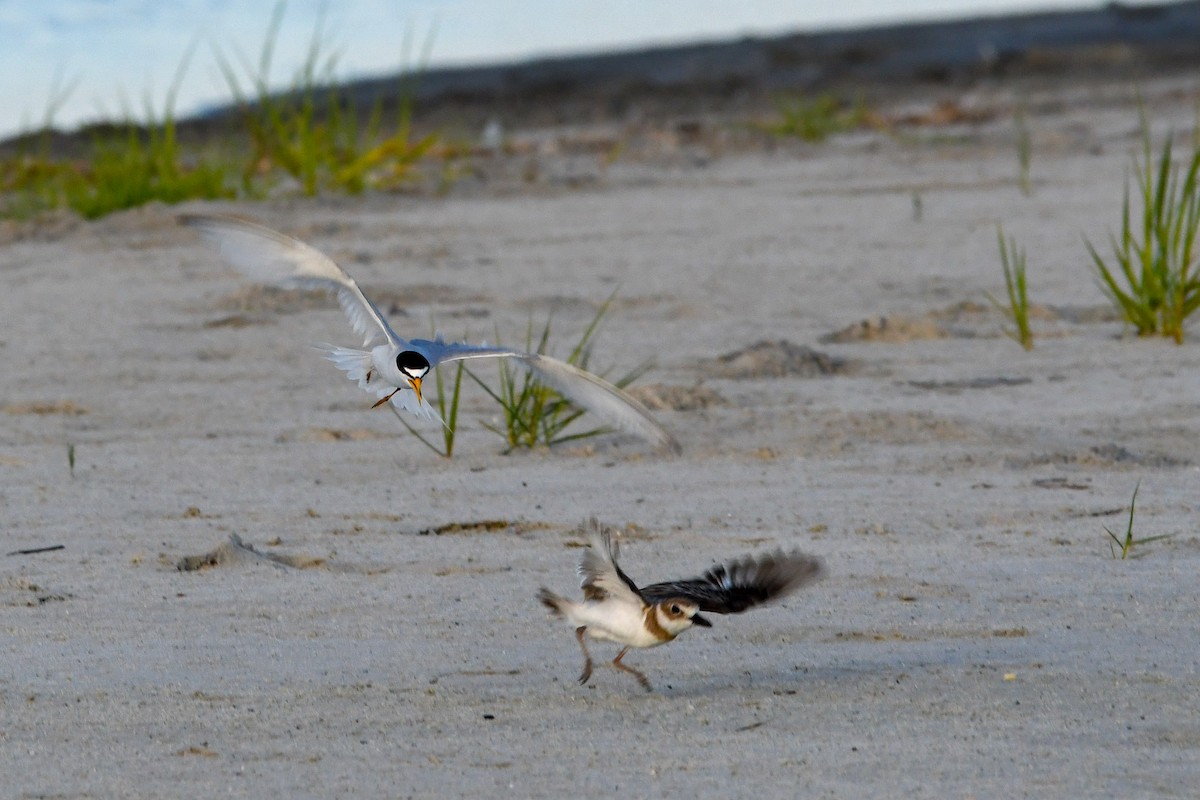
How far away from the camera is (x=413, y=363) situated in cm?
352

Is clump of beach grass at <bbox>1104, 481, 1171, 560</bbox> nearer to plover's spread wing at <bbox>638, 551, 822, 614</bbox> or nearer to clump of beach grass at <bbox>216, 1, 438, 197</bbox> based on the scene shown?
plover's spread wing at <bbox>638, 551, 822, 614</bbox>

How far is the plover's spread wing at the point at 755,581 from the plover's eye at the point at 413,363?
82 cm

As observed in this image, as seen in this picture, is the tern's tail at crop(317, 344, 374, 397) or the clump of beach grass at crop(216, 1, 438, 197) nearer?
the tern's tail at crop(317, 344, 374, 397)

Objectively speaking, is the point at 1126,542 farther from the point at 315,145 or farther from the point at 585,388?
the point at 315,145

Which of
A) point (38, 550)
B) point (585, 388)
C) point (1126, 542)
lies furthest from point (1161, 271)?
point (38, 550)

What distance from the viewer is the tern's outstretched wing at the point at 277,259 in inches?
148

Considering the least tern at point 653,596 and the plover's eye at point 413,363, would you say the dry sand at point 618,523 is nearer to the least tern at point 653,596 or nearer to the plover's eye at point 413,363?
the least tern at point 653,596

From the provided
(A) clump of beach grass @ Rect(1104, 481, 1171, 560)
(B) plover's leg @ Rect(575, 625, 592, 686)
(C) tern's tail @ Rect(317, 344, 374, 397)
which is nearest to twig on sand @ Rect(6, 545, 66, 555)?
(C) tern's tail @ Rect(317, 344, 374, 397)

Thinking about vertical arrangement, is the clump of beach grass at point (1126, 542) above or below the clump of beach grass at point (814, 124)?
below

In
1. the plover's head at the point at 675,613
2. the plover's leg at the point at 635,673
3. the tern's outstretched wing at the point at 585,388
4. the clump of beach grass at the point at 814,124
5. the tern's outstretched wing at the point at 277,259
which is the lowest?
the plover's leg at the point at 635,673

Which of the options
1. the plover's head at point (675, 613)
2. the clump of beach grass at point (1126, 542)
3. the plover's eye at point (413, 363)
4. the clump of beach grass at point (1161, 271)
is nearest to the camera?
the plover's head at point (675, 613)

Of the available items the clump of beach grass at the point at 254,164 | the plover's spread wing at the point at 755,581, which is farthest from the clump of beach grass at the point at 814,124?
the plover's spread wing at the point at 755,581

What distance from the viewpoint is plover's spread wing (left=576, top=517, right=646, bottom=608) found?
277 centimetres

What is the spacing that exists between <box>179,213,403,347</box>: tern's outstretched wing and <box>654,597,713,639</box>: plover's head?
46.3 inches
